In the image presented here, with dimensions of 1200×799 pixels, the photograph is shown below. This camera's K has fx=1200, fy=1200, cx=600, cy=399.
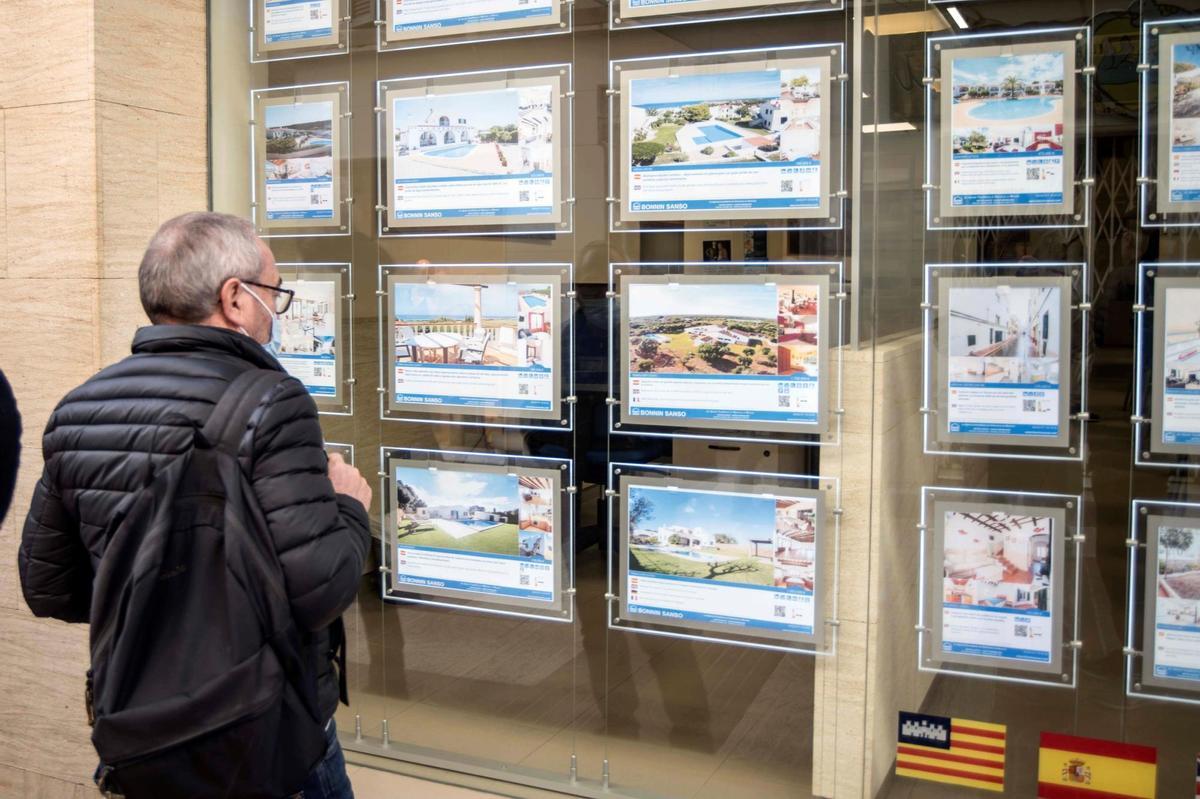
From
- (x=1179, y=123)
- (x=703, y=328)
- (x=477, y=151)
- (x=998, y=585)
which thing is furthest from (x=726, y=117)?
(x=998, y=585)

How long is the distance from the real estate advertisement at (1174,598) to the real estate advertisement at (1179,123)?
93 cm

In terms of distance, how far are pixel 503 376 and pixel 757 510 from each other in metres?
1.07

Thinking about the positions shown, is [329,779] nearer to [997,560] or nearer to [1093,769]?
[997,560]

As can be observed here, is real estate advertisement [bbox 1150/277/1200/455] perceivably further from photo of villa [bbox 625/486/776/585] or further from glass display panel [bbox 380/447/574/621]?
glass display panel [bbox 380/447/574/621]

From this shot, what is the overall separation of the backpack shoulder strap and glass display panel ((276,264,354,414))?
2.39m

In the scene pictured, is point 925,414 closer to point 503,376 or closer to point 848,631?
point 848,631

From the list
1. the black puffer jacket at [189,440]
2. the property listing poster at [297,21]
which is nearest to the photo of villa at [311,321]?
the property listing poster at [297,21]

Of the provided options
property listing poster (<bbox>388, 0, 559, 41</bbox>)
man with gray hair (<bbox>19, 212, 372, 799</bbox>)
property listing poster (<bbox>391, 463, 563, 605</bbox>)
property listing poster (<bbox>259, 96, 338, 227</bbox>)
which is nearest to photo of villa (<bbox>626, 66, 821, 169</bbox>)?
property listing poster (<bbox>388, 0, 559, 41</bbox>)

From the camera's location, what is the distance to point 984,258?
365cm

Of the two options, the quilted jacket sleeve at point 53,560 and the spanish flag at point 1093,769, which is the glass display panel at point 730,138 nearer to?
the spanish flag at point 1093,769

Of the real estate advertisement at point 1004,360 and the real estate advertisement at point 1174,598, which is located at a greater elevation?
the real estate advertisement at point 1004,360

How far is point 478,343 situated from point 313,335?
32.5 inches

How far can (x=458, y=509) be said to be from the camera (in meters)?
4.55

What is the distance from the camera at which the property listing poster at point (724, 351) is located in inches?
152
